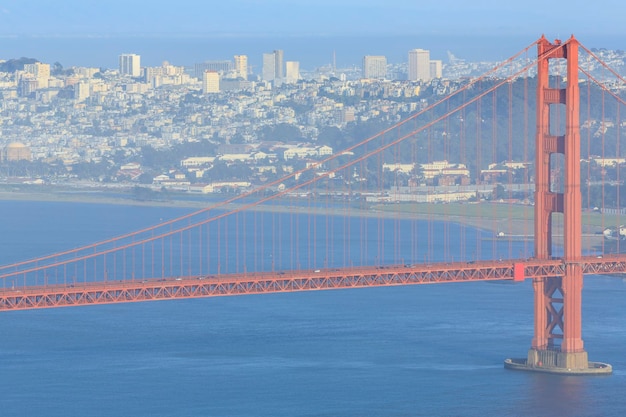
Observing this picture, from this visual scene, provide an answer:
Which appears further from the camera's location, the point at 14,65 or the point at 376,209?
the point at 14,65

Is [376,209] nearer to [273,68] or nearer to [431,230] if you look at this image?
[431,230]

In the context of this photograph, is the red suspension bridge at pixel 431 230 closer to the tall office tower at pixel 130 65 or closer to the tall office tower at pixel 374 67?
the tall office tower at pixel 374 67

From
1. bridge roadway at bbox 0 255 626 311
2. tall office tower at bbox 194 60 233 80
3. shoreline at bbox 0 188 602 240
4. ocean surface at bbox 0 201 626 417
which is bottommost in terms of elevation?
ocean surface at bbox 0 201 626 417

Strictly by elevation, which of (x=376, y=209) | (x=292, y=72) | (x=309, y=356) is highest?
(x=292, y=72)

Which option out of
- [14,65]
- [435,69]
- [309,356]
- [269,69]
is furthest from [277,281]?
[269,69]

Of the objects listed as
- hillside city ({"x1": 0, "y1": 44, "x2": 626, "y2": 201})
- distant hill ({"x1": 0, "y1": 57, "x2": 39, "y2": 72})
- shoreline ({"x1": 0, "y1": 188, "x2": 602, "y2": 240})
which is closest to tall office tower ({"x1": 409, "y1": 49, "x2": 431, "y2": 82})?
hillside city ({"x1": 0, "y1": 44, "x2": 626, "y2": 201})

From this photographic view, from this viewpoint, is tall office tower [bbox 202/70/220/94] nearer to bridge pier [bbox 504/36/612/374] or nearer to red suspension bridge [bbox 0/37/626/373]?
red suspension bridge [bbox 0/37/626/373]
